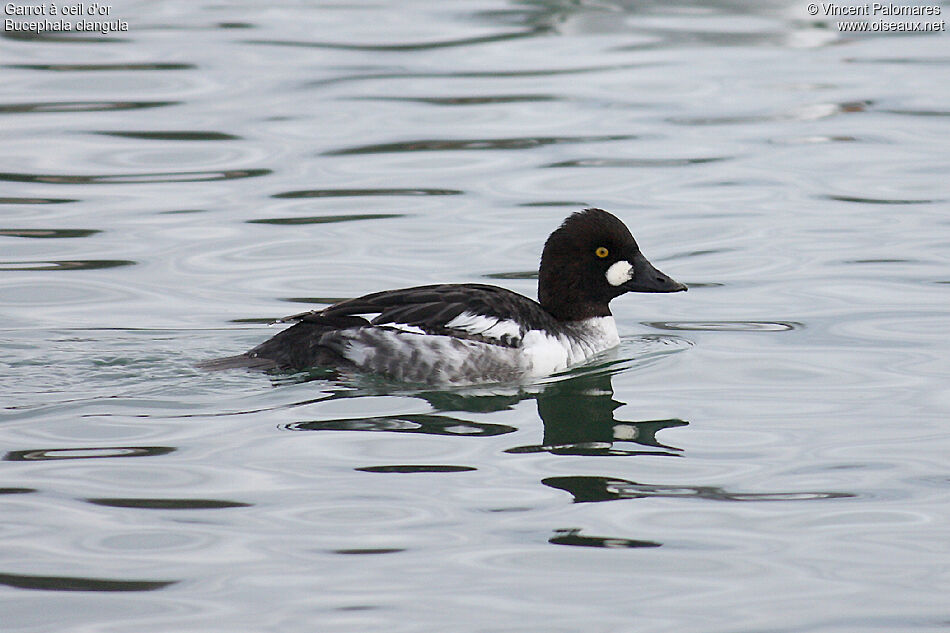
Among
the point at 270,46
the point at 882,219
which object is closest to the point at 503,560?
the point at 882,219

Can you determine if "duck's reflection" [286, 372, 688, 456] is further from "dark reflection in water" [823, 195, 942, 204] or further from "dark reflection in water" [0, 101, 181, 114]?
"dark reflection in water" [0, 101, 181, 114]

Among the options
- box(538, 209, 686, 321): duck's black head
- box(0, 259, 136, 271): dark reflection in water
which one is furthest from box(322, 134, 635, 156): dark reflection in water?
box(538, 209, 686, 321): duck's black head

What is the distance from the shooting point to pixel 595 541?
664 centimetres

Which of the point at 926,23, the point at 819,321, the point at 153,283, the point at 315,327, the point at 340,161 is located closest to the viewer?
the point at 315,327

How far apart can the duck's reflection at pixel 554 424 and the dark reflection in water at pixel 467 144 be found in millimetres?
6460

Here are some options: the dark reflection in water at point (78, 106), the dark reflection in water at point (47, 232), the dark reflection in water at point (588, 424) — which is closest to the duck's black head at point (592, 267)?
the dark reflection in water at point (588, 424)

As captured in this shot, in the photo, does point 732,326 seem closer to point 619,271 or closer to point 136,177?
point 619,271

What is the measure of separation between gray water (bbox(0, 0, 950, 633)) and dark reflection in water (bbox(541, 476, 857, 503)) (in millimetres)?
19

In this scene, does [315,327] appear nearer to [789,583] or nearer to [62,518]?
[62,518]

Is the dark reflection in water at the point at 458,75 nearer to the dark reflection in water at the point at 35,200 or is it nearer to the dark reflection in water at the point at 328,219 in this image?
the dark reflection in water at the point at 35,200

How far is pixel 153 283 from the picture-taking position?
1131 centimetres

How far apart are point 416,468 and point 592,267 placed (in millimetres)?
2682

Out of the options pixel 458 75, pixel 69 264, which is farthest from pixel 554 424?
pixel 458 75

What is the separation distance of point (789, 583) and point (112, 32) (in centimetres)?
1532
